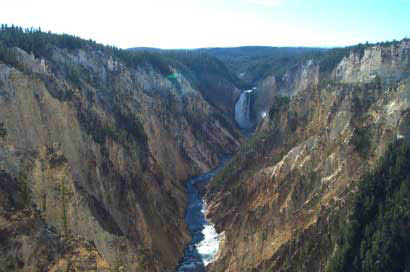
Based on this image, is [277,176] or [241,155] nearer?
[277,176]

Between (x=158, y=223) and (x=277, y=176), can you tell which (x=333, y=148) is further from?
(x=158, y=223)

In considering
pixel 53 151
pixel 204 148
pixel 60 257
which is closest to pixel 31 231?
pixel 60 257

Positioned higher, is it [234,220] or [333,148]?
[333,148]

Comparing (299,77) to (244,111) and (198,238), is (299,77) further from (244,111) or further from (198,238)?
(198,238)

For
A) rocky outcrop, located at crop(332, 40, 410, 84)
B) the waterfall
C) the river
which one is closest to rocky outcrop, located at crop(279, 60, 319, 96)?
the waterfall

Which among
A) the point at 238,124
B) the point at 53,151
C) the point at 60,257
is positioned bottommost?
the point at 238,124

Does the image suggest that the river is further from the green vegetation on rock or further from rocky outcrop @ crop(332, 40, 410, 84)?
rocky outcrop @ crop(332, 40, 410, 84)

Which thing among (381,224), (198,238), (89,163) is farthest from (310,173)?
(89,163)
